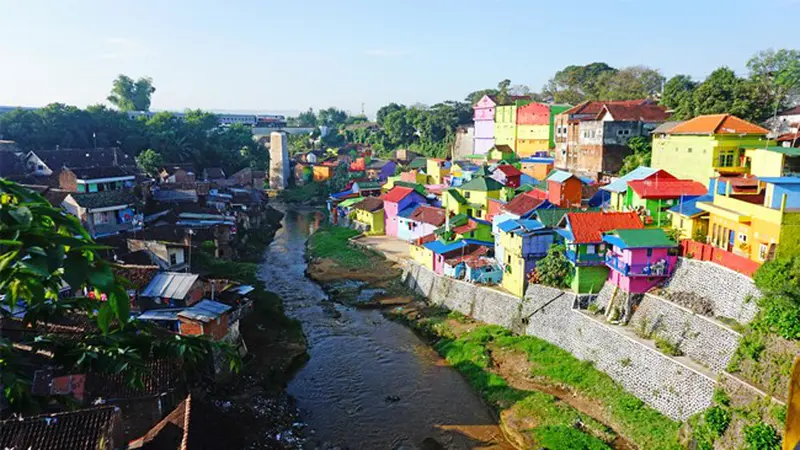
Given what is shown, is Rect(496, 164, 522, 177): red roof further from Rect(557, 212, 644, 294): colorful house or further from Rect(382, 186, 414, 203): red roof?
Rect(557, 212, 644, 294): colorful house

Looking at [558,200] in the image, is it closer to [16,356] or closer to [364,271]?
[364,271]

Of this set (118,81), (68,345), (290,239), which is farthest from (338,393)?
(118,81)

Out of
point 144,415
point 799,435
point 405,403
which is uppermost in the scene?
point 799,435

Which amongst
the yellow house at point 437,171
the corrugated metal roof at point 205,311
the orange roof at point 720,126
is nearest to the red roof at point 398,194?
the yellow house at point 437,171

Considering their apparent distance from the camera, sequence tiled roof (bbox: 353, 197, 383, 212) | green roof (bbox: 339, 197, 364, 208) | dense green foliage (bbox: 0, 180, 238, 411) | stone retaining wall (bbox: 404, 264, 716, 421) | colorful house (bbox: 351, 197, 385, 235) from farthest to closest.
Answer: green roof (bbox: 339, 197, 364, 208)
tiled roof (bbox: 353, 197, 383, 212)
colorful house (bbox: 351, 197, 385, 235)
stone retaining wall (bbox: 404, 264, 716, 421)
dense green foliage (bbox: 0, 180, 238, 411)

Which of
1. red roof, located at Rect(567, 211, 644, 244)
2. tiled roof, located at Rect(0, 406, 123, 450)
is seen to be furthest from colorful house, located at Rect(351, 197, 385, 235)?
tiled roof, located at Rect(0, 406, 123, 450)
